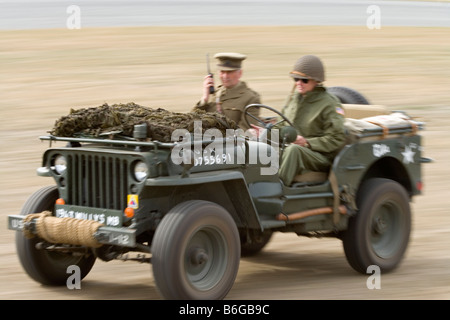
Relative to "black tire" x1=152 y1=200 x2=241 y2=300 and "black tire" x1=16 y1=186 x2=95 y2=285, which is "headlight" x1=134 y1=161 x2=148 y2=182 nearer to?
"black tire" x1=152 y1=200 x2=241 y2=300

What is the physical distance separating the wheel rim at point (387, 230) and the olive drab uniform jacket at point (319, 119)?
0.75 m

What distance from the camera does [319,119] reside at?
26.2 feet

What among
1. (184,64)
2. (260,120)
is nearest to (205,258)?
(260,120)

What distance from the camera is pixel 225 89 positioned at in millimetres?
8555

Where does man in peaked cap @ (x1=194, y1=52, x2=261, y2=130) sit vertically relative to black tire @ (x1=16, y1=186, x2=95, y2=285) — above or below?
above

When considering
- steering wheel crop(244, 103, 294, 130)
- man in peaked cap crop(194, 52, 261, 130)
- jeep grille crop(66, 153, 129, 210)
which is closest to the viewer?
jeep grille crop(66, 153, 129, 210)

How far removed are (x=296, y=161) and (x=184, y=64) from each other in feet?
40.1

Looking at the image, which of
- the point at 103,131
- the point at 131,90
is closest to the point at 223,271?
the point at 103,131

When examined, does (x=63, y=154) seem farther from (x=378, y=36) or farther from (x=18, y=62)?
(x=378, y=36)

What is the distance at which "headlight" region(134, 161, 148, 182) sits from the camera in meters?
6.63

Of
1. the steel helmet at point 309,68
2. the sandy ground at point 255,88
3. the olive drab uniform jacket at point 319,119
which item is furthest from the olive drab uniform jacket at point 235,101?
the sandy ground at point 255,88

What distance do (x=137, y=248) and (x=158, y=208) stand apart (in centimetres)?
33

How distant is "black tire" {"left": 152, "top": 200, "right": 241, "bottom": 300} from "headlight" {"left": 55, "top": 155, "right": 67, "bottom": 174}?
1067mm

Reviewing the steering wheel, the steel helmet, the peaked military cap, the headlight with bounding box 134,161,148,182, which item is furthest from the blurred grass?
the headlight with bounding box 134,161,148,182
